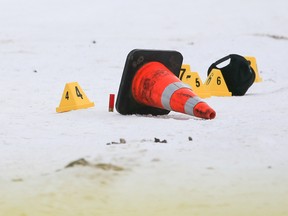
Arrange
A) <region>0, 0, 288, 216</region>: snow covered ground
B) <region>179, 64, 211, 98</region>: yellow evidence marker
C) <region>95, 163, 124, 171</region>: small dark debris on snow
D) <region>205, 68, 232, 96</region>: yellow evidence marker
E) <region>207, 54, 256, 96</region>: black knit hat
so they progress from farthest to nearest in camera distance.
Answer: <region>207, 54, 256, 96</region>: black knit hat → <region>205, 68, 232, 96</region>: yellow evidence marker → <region>179, 64, 211, 98</region>: yellow evidence marker → <region>95, 163, 124, 171</region>: small dark debris on snow → <region>0, 0, 288, 216</region>: snow covered ground

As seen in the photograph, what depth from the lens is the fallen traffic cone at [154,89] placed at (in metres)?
5.79

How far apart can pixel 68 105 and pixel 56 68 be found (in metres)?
3.89

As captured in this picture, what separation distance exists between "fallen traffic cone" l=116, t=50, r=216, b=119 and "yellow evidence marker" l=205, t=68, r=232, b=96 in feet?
6.04

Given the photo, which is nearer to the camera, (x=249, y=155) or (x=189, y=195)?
(x=189, y=195)

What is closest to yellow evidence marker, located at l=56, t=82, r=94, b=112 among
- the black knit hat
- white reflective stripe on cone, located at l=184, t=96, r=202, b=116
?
white reflective stripe on cone, located at l=184, t=96, r=202, b=116

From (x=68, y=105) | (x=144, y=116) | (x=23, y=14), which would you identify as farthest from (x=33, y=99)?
(x=23, y=14)

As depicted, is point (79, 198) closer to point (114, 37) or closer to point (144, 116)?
point (144, 116)

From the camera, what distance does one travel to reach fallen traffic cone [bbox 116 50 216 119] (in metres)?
5.79

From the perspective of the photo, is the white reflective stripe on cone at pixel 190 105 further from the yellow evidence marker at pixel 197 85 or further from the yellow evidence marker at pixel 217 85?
the yellow evidence marker at pixel 217 85

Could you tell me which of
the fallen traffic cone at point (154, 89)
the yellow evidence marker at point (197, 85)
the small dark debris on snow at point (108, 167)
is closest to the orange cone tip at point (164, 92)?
the fallen traffic cone at point (154, 89)

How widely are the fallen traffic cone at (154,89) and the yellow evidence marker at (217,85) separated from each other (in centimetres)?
184

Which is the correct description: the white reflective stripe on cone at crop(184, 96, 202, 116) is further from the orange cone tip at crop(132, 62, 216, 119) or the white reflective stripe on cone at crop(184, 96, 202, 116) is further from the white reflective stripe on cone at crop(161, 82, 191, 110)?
the white reflective stripe on cone at crop(161, 82, 191, 110)

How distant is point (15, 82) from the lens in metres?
8.77

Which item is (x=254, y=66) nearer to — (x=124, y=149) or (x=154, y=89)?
(x=154, y=89)
